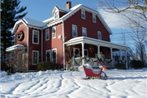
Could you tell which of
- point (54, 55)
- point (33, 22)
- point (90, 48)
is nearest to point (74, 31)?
point (90, 48)

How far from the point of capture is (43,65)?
25.0 m

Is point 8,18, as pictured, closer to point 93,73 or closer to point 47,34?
point 47,34

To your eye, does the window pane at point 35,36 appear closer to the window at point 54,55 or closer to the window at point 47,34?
the window at point 47,34

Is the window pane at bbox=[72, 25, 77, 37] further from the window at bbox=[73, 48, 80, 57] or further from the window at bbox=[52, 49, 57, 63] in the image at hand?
the window at bbox=[52, 49, 57, 63]

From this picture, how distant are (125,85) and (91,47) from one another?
690 inches

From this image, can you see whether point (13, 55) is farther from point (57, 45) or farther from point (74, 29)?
point (74, 29)

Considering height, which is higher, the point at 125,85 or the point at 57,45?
the point at 57,45

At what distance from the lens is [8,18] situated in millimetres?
39625

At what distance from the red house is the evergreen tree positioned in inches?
255

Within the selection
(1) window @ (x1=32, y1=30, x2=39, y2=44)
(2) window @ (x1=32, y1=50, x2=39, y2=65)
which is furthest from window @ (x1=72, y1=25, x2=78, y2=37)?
(2) window @ (x1=32, y1=50, x2=39, y2=65)

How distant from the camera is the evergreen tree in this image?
37.7m

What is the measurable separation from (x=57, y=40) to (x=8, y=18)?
14722mm

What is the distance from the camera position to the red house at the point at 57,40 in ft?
89.5

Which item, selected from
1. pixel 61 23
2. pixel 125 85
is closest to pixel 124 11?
pixel 125 85
